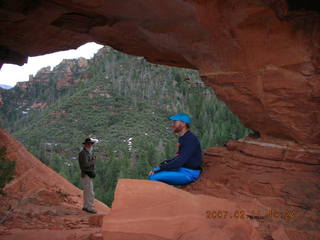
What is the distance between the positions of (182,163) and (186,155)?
4.4 inches

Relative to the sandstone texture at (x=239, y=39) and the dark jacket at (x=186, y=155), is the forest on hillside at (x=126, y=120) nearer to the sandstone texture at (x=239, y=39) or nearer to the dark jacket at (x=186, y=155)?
the sandstone texture at (x=239, y=39)

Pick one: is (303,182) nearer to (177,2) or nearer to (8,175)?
(177,2)

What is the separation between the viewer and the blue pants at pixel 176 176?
4191mm

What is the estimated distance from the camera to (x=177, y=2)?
13.4 ft

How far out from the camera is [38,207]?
715cm

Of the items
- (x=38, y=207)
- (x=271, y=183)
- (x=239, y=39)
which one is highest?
(x=239, y=39)

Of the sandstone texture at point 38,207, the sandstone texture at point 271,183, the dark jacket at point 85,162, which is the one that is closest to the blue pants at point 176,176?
the sandstone texture at point 271,183

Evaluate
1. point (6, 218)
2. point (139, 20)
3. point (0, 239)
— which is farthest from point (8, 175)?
point (139, 20)

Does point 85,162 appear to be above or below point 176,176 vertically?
below

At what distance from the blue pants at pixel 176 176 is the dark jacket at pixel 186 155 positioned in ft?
0.22

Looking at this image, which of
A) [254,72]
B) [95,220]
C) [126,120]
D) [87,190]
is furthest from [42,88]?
[254,72]

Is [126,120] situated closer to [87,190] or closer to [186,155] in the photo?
[87,190]

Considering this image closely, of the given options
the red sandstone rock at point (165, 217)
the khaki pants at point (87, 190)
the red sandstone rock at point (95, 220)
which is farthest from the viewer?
the khaki pants at point (87, 190)
